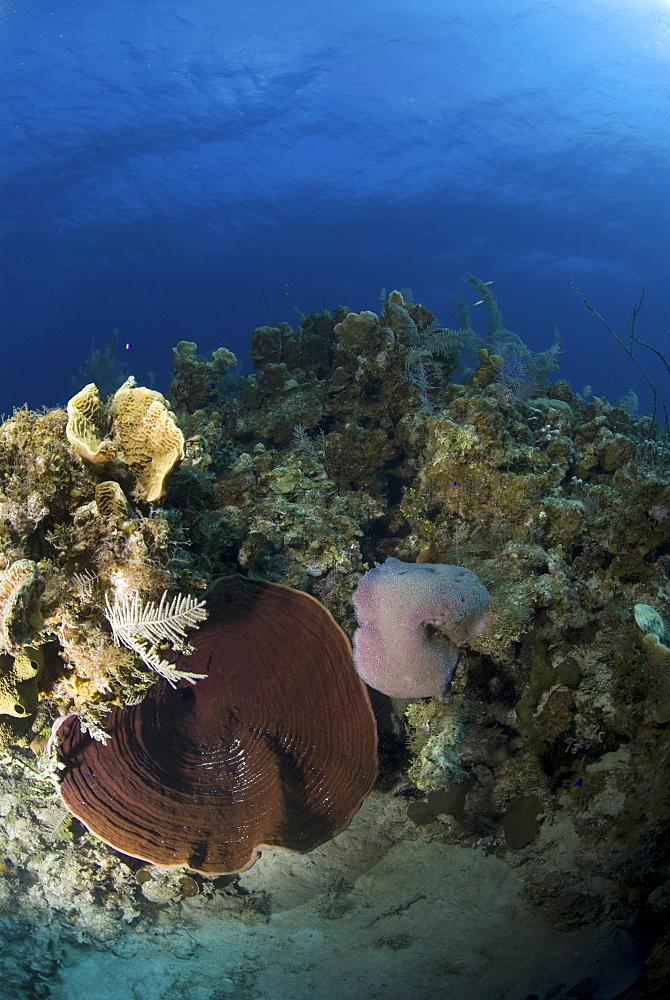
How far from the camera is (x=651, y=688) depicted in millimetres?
3275

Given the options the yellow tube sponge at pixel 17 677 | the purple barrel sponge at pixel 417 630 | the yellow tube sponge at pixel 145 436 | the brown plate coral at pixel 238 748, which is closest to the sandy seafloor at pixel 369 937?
the brown plate coral at pixel 238 748

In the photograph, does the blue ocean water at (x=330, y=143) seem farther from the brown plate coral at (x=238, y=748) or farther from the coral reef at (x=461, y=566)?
the brown plate coral at (x=238, y=748)

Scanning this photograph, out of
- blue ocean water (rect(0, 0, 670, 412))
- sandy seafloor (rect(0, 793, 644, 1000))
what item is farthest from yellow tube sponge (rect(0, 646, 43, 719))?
blue ocean water (rect(0, 0, 670, 412))

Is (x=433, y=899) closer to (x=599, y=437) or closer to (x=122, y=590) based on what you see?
(x=122, y=590)

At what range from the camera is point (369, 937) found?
12.0 ft

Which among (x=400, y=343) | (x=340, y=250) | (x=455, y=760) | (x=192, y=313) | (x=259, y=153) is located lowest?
(x=192, y=313)

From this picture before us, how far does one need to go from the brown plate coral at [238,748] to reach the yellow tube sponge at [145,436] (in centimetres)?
118

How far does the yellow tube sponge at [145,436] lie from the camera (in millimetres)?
2977

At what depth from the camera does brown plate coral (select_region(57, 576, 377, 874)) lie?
3.49 m

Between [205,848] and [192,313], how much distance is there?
2910 inches

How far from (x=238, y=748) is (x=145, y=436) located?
2.45 meters

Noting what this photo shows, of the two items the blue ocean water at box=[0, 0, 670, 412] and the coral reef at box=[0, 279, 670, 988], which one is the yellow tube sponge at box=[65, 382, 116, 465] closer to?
the coral reef at box=[0, 279, 670, 988]

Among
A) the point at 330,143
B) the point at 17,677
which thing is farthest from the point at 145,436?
the point at 330,143

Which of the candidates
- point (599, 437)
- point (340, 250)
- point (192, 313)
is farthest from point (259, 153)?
point (599, 437)
